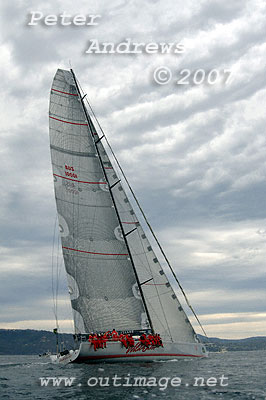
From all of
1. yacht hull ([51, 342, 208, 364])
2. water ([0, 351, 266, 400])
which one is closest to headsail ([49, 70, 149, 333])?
yacht hull ([51, 342, 208, 364])

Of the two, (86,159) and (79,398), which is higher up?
(86,159)

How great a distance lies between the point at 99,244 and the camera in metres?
35.3

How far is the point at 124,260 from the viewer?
34938mm

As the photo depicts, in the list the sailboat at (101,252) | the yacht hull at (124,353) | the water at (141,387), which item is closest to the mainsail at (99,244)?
the sailboat at (101,252)

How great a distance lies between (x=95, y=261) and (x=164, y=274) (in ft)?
18.2

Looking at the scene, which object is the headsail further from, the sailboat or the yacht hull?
the yacht hull

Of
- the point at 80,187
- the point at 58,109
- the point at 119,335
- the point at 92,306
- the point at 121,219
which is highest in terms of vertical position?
the point at 58,109

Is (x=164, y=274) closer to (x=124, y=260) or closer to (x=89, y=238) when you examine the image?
(x=124, y=260)

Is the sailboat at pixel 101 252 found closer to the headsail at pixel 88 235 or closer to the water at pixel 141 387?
the headsail at pixel 88 235

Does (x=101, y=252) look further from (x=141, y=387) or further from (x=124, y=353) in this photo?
(x=141, y=387)

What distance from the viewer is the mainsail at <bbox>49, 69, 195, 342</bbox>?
34.5 meters

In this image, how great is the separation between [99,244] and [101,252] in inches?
24.8

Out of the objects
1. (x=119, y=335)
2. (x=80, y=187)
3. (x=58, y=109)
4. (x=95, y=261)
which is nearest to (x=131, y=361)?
(x=119, y=335)

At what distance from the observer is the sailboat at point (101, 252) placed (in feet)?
113
